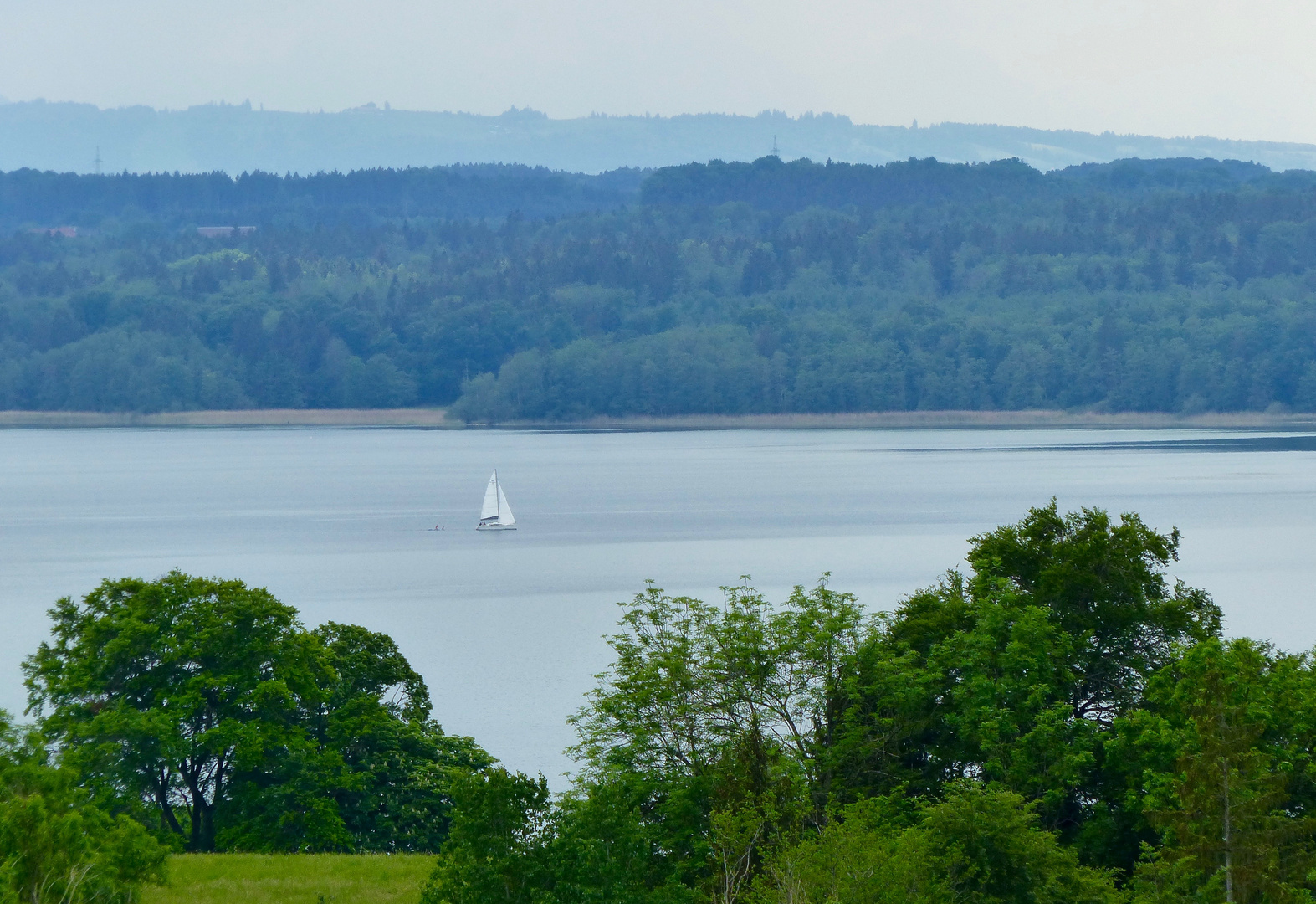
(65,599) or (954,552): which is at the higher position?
(65,599)

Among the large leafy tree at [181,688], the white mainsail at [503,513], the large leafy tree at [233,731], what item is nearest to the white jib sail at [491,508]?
the white mainsail at [503,513]

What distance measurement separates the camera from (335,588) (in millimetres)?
58625

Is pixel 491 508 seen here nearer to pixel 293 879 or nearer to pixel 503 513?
pixel 503 513

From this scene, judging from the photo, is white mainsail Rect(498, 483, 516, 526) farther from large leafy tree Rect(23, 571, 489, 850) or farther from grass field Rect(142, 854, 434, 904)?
grass field Rect(142, 854, 434, 904)

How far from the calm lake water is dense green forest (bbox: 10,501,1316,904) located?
23.3 ft

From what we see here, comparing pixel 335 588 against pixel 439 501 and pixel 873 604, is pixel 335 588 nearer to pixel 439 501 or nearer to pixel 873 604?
pixel 873 604

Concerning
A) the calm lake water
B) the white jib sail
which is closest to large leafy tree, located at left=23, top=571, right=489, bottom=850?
the calm lake water

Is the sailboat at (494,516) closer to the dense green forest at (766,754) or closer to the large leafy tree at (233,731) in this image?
the dense green forest at (766,754)

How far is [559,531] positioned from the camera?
8125 centimetres

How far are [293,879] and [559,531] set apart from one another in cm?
6112

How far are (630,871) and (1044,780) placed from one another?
16.9 ft

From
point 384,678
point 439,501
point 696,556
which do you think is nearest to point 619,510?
point 439,501

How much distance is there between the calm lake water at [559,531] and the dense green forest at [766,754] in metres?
7.11

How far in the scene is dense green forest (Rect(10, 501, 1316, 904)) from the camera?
48.8ft
